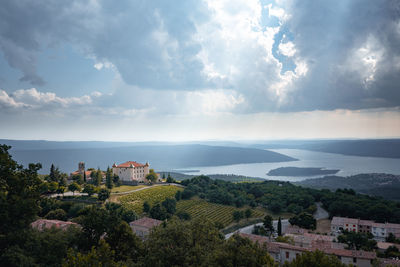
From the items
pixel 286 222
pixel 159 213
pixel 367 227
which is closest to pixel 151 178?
pixel 159 213

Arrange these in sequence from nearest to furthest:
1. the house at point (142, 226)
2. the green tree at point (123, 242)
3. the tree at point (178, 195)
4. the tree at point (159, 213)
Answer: the green tree at point (123, 242) → the house at point (142, 226) → the tree at point (159, 213) → the tree at point (178, 195)

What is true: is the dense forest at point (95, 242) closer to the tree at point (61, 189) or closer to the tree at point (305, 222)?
the tree at point (305, 222)

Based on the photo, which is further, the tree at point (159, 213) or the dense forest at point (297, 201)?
the dense forest at point (297, 201)

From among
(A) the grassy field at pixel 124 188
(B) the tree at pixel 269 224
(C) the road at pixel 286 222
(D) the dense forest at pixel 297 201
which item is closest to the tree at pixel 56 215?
(A) the grassy field at pixel 124 188

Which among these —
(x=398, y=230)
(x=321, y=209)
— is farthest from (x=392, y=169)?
(x=398, y=230)

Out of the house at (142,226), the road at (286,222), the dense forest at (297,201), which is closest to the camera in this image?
the house at (142,226)

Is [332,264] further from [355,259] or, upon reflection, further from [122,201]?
[122,201]

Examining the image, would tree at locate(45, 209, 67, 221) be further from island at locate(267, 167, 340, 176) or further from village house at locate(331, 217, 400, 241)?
island at locate(267, 167, 340, 176)
